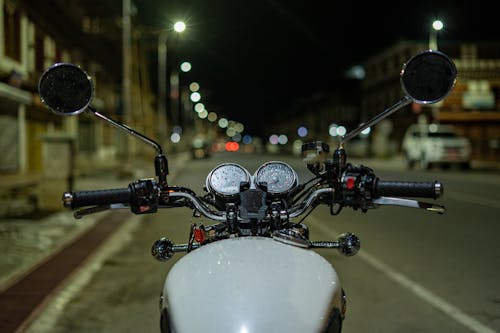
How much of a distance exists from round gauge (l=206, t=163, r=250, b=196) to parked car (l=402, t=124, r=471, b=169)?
30.0m

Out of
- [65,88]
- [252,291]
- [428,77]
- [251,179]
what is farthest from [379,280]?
[252,291]

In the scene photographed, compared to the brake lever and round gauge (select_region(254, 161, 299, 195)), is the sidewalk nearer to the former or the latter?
round gauge (select_region(254, 161, 299, 195))

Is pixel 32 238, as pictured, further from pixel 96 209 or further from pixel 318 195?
pixel 318 195

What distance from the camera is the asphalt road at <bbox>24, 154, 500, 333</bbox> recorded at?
577 centimetres

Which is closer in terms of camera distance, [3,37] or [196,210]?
[196,210]

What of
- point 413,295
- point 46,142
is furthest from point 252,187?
point 46,142

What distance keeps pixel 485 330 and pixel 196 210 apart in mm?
3514

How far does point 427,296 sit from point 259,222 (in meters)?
4.39

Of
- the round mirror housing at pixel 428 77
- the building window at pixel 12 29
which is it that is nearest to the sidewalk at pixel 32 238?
the round mirror housing at pixel 428 77

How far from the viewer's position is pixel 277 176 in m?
3.11

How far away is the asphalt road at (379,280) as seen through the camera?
18.9 feet

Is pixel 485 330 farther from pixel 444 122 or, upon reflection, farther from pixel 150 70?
pixel 150 70

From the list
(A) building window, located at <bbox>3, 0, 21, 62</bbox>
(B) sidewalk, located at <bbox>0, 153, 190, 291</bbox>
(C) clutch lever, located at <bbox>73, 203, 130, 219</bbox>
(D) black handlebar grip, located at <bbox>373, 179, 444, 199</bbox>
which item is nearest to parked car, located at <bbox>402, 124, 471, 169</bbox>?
(A) building window, located at <bbox>3, 0, 21, 62</bbox>

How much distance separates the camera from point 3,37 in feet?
81.9
